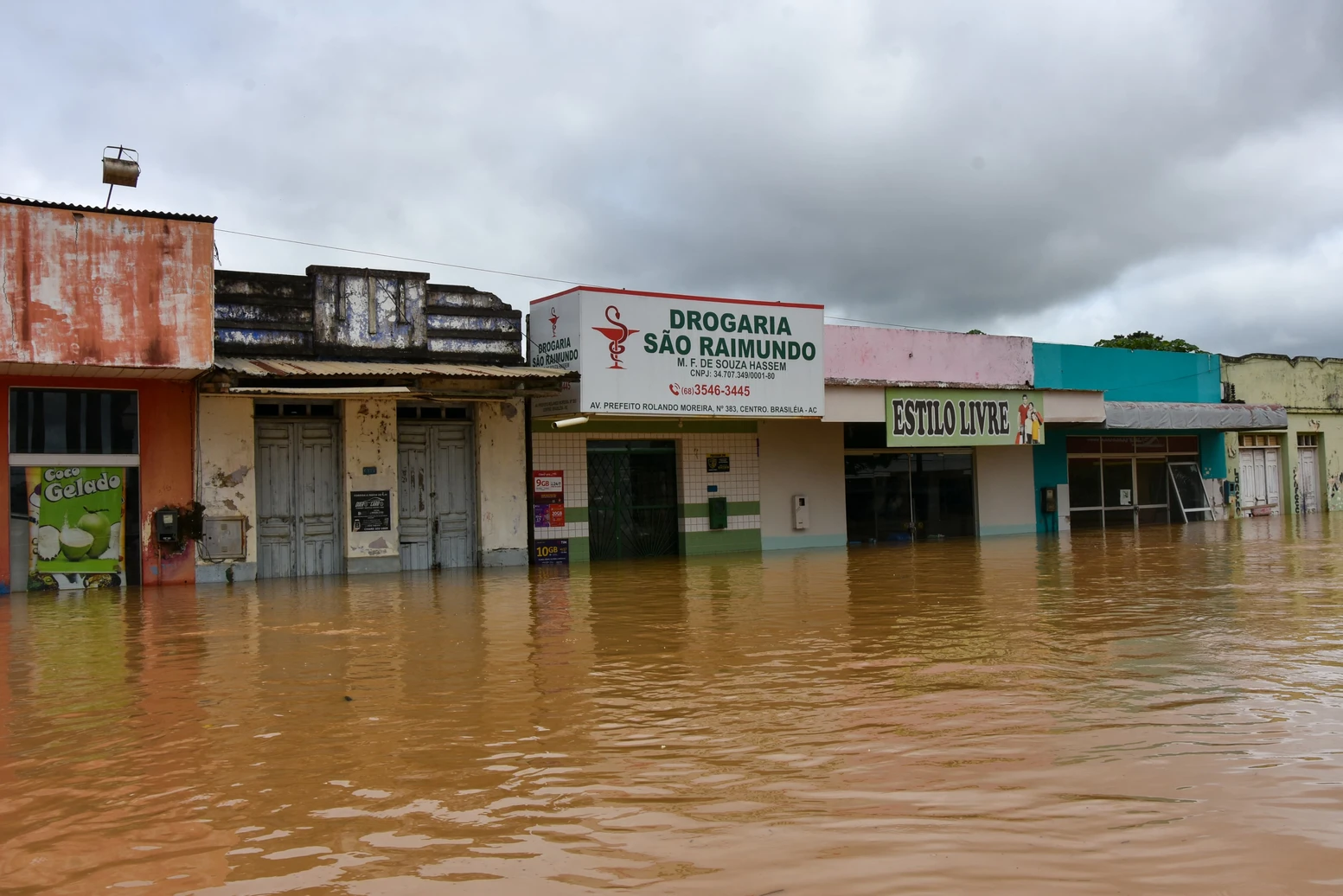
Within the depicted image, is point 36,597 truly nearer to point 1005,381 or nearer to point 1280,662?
point 1280,662

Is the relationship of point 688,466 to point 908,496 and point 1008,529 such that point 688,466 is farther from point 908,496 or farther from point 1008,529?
point 1008,529

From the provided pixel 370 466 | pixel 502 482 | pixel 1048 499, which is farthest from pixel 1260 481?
pixel 370 466

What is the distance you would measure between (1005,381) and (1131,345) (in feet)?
88.7

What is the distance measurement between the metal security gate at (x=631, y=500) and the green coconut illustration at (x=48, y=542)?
8678mm

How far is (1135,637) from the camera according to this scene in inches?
324

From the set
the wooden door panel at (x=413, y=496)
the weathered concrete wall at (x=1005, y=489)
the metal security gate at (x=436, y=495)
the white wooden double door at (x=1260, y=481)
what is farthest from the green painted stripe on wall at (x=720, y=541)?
the white wooden double door at (x=1260, y=481)

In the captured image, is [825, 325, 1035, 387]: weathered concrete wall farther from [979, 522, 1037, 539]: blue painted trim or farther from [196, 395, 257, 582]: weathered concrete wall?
[196, 395, 257, 582]: weathered concrete wall

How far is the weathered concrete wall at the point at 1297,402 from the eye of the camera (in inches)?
1265

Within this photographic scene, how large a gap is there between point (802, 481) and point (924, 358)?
4.04m

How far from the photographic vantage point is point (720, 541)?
22.1m

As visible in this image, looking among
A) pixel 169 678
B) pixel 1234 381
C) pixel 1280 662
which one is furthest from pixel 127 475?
pixel 1234 381

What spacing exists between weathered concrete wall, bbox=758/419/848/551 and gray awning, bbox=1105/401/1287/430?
7555mm

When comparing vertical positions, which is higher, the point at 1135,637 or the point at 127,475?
the point at 127,475

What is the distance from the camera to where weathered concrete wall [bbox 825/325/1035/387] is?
75.7ft
